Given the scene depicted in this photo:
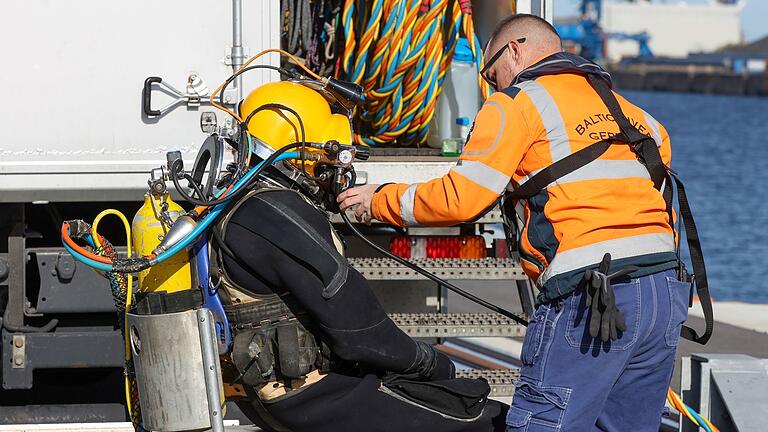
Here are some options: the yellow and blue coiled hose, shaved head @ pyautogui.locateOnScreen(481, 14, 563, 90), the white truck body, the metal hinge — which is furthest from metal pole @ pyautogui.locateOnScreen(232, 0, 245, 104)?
shaved head @ pyautogui.locateOnScreen(481, 14, 563, 90)

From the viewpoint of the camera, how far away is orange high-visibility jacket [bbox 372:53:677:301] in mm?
3400

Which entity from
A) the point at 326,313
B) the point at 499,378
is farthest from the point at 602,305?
the point at 499,378

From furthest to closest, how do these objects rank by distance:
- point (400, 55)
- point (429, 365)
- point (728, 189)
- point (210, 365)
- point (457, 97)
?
Answer: point (728, 189) < point (457, 97) < point (400, 55) < point (429, 365) < point (210, 365)

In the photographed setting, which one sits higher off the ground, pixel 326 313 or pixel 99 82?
pixel 99 82

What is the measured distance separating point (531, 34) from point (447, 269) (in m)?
1.57

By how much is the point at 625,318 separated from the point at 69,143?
7.90ft

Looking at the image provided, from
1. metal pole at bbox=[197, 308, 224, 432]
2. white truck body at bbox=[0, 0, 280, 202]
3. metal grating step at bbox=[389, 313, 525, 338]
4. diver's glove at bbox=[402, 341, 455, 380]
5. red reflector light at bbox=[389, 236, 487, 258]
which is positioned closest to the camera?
metal pole at bbox=[197, 308, 224, 432]

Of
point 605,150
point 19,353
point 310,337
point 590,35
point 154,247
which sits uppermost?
point 590,35

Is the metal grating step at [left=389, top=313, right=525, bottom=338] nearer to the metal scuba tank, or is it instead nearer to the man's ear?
the man's ear

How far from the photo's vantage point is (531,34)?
3600 millimetres

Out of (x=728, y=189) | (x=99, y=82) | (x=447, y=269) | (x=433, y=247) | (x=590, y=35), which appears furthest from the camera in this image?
(x=590, y=35)

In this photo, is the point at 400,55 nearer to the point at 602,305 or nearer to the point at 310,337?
the point at 310,337

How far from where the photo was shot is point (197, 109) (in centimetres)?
477

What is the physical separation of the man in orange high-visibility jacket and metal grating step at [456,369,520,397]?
139 cm
